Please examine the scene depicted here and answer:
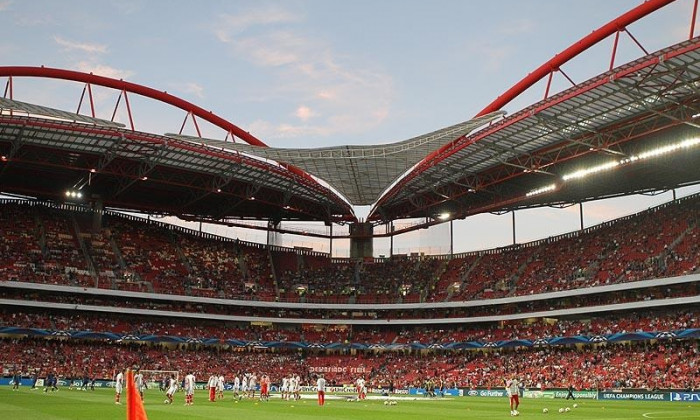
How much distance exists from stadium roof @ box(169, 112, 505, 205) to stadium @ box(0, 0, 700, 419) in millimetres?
287

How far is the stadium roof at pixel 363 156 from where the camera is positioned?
54812 mm

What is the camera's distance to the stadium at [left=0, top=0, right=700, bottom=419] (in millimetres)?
54438

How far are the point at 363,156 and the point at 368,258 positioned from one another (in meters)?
37.2

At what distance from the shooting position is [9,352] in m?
64.2

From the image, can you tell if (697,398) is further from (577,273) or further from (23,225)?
(23,225)

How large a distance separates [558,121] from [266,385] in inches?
1144

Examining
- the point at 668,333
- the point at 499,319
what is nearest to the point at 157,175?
the point at 499,319

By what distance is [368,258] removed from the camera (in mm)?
94938

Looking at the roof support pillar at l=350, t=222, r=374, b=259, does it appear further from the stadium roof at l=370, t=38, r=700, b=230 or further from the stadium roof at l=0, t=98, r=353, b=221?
the stadium roof at l=370, t=38, r=700, b=230

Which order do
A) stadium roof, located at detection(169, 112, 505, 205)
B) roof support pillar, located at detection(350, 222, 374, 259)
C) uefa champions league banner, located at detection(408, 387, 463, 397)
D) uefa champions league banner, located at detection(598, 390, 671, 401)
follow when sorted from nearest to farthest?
uefa champions league banner, located at detection(598, 390, 671, 401)
stadium roof, located at detection(169, 112, 505, 205)
uefa champions league banner, located at detection(408, 387, 463, 397)
roof support pillar, located at detection(350, 222, 374, 259)

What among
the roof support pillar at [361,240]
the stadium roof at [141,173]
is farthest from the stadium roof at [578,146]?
the stadium roof at [141,173]

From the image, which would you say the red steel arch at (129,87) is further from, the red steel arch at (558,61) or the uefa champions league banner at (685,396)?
the uefa champions league banner at (685,396)

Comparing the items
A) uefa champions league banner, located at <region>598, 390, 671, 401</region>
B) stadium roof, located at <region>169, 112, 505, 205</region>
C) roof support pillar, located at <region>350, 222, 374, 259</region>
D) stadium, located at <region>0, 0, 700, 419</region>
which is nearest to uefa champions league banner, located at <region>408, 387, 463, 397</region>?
stadium, located at <region>0, 0, 700, 419</region>

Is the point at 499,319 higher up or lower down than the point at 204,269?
lower down
